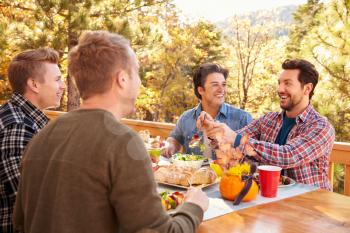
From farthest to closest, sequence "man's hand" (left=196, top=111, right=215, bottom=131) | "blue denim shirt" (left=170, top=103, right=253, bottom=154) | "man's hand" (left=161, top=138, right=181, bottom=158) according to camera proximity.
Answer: "blue denim shirt" (left=170, top=103, right=253, bottom=154)
"man's hand" (left=161, top=138, right=181, bottom=158)
"man's hand" (left=196, top=111, right=215, bottom=131)

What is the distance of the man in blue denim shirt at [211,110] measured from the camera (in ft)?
9.96

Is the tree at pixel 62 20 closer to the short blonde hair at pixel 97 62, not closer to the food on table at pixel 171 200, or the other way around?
the food on table at pixel 171 200

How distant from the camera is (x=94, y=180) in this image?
93 cm

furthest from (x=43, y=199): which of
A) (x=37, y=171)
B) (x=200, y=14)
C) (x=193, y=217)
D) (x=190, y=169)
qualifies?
(x=200, y=14)

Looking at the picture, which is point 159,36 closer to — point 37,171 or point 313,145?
point 313,145

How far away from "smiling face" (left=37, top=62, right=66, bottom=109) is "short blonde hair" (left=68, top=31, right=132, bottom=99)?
0.98m

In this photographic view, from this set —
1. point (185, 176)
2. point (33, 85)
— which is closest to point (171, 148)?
point (185, 176)

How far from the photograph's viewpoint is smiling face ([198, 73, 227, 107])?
3043 millimetres

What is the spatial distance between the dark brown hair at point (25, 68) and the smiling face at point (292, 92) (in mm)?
1362

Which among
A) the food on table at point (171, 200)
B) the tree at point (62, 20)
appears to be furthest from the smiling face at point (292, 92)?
the tree at point (62, 20)

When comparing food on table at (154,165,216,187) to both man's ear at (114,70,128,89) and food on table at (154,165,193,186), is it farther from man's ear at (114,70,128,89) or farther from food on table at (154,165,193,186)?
man's ear at (114,70,128,89)

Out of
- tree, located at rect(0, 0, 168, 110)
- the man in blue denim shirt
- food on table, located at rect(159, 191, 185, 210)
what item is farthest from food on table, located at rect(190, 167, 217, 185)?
tree, located at rect(0, 0, 168, 110)

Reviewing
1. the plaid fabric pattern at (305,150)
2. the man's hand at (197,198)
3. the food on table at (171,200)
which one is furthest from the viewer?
the plaid fabric pattern at (305,150)

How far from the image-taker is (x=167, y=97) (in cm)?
1184
